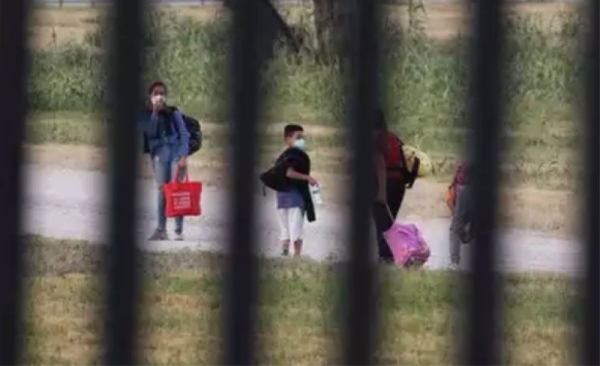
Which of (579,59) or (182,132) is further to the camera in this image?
(182,132)

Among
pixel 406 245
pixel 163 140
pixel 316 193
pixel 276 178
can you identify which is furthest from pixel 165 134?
pixel 406 245

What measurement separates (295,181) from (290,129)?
0.35 ft

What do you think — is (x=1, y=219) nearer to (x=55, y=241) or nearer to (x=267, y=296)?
(x=267, y=296)

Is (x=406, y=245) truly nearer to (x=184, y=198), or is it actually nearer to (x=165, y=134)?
(x=184, y=198)

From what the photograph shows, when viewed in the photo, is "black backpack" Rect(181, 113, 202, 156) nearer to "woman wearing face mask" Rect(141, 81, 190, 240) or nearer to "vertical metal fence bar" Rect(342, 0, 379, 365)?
"woman wearing face mask" Rect(141, 81, 190, 240)

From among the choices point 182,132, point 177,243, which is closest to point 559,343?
point 182,132

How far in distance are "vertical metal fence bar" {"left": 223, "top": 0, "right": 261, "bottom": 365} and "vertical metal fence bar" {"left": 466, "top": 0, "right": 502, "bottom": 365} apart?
0.23 metres

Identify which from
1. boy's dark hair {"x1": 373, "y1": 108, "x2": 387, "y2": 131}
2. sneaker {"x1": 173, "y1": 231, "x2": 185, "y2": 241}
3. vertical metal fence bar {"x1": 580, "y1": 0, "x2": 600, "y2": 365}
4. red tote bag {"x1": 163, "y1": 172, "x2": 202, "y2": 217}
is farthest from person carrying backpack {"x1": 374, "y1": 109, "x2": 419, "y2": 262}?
sneaker {"x1": 173, "y1": 231, "x2": 185, "y2": 241}

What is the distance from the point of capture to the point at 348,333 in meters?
1.71

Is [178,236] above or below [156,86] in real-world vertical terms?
below

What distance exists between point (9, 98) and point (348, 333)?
17.7 inches

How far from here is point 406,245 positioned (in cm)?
245

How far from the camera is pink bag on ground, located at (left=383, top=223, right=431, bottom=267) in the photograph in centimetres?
Result: 202

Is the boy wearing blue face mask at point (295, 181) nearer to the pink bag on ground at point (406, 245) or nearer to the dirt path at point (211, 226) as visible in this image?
the dirt path at point (211, 226)
